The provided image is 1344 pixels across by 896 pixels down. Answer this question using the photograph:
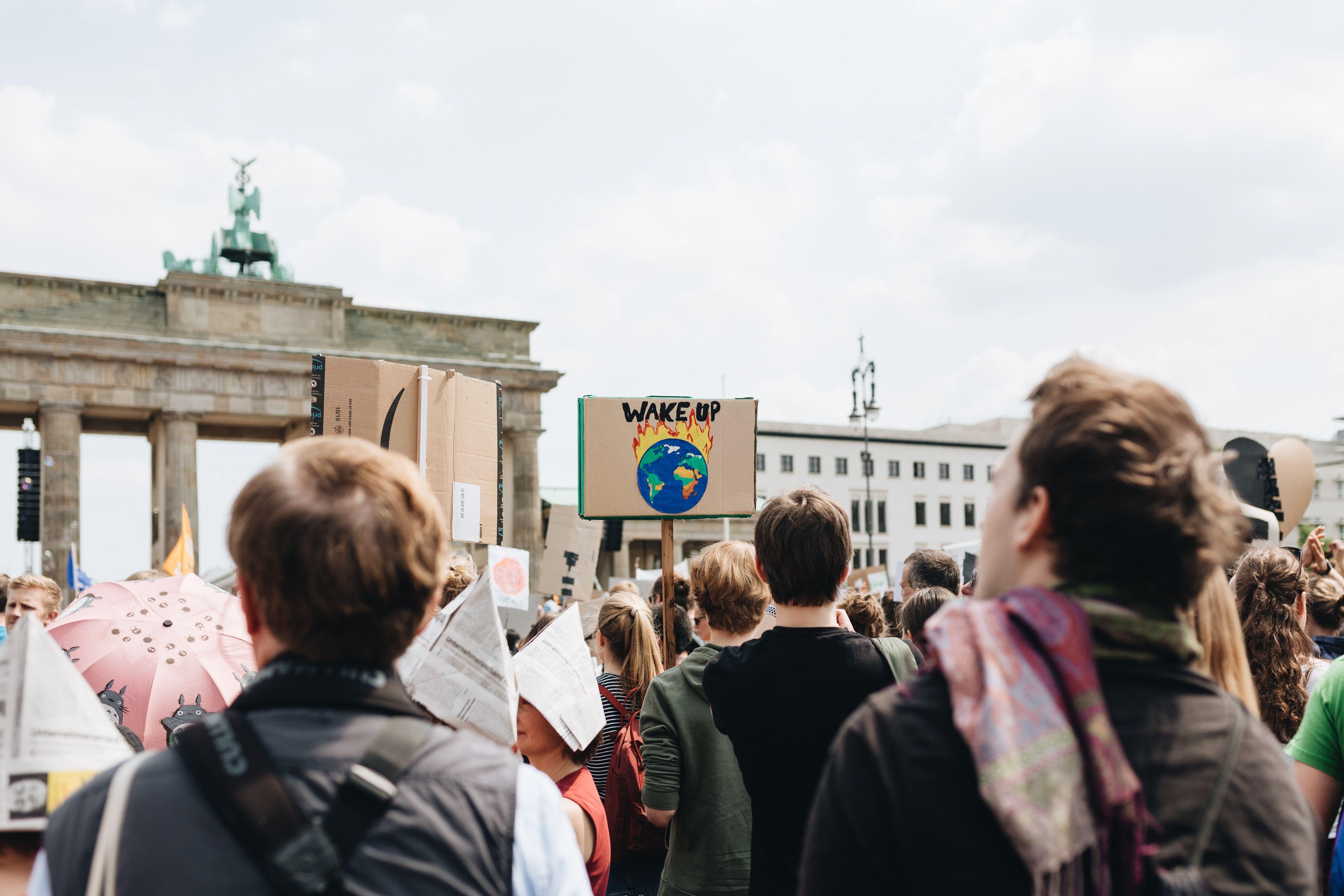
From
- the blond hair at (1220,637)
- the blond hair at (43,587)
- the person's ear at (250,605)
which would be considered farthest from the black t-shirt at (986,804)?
the blond hair at (43,587)

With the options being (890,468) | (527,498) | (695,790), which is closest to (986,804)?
(695,790)

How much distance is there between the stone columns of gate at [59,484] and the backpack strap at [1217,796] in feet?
126

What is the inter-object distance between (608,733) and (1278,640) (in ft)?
9.50

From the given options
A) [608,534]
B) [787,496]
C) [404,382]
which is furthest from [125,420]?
[787,496]

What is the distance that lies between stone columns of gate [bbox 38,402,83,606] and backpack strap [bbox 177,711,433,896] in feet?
123

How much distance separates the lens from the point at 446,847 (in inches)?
61.2

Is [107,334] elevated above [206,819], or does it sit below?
above

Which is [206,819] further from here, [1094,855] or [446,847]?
[1094,855]

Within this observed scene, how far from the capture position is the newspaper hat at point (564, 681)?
308 cm

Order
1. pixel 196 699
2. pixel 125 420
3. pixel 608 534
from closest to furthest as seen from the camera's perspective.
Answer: pixel 196 699, pixel 608 534, pixel 125 420

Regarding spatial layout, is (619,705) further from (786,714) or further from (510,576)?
(510,576)

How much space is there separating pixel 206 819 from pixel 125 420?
45.1m

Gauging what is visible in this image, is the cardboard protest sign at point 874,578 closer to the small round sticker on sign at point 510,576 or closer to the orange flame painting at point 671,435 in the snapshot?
the small round sticker on sign at point 510,576

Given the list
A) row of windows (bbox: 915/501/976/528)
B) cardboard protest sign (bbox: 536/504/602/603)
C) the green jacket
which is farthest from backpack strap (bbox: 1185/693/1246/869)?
row of windows (bbox: 915/501/976/528)
